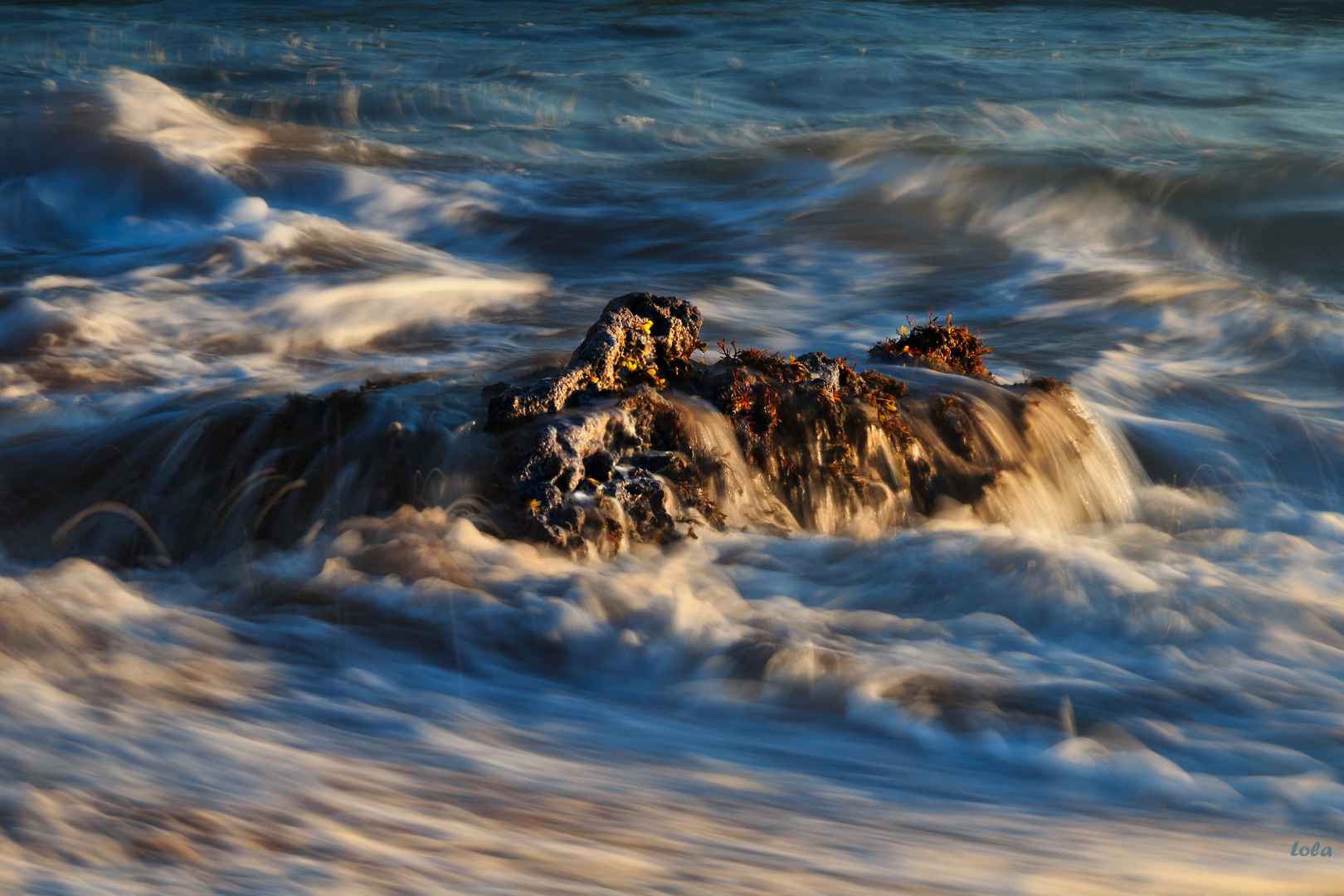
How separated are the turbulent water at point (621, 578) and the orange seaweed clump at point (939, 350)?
0.47 metres

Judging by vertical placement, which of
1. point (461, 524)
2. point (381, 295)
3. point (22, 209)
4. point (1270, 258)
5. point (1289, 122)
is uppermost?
point (1289, 122)

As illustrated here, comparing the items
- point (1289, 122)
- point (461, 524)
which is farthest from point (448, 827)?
point (1289, 122)

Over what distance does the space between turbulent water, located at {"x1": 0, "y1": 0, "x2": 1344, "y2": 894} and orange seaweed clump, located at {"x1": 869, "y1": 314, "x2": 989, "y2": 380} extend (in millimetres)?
470

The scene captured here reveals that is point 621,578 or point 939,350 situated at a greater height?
point 939,350

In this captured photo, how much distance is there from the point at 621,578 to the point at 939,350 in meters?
2.54

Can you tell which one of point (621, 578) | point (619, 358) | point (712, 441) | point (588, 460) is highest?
point (619, 358)

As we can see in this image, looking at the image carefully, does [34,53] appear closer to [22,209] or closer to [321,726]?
[22,209]

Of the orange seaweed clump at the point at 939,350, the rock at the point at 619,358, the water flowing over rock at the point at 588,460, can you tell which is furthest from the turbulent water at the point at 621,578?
the orange seaweed clump at the point at 939,350

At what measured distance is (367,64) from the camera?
73.1ft

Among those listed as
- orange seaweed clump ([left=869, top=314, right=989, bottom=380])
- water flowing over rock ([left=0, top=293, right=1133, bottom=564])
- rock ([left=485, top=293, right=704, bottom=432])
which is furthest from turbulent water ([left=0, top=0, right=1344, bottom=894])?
orange seaweed clump ([left=869, top=314, right=989, bottom=380])

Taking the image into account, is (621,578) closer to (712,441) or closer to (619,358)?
(712,441)

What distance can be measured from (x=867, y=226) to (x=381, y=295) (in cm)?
585

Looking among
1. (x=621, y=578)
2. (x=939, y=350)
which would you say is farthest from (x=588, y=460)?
(x=939, y=350)

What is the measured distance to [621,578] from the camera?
4629mm
